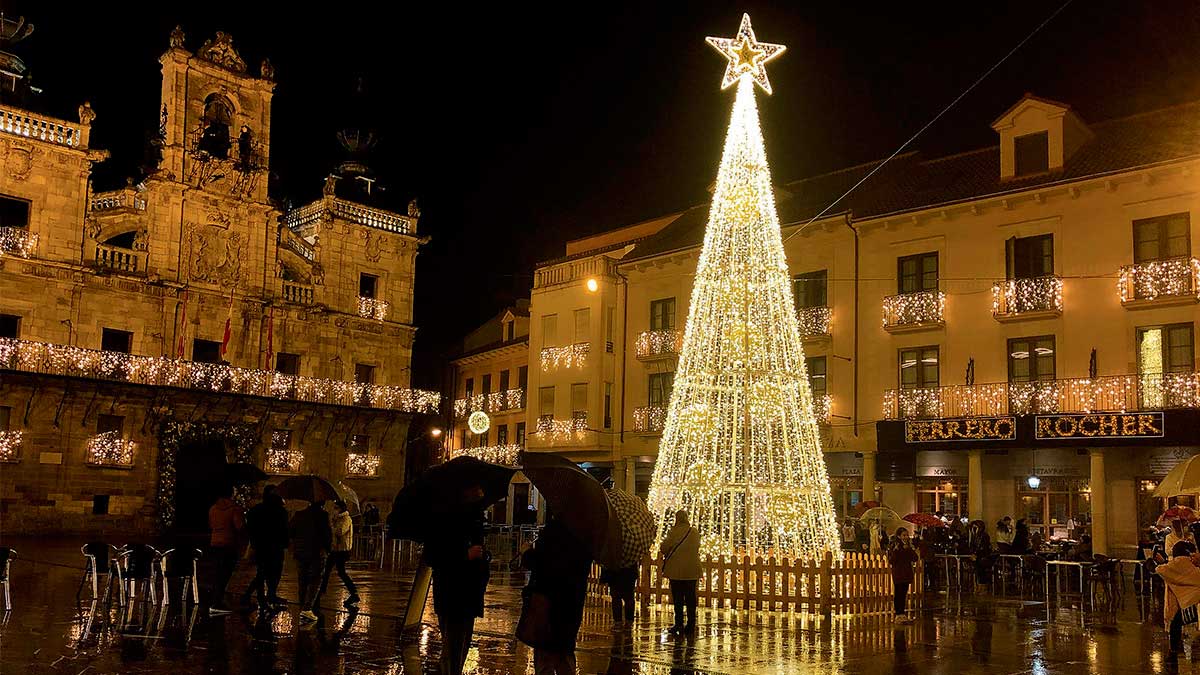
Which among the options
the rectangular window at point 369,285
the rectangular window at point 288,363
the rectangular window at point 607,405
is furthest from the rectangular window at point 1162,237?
the rectangular window at point 288,363

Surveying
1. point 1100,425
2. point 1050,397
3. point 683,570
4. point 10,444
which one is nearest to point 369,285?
point 10,444

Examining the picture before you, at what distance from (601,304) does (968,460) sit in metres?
13.3

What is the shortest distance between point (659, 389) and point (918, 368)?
8.73 meters

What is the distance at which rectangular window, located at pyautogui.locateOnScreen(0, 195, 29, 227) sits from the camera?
31938mm

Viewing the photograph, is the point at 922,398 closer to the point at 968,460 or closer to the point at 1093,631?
the point at 968,460

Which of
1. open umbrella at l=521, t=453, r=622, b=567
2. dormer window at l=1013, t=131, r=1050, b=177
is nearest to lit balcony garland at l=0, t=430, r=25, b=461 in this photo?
open umbrella at l=521, t=453, r=622, b=567

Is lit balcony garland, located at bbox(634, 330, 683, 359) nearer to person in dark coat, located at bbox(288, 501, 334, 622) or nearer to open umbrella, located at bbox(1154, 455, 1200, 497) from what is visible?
open umbrella, located at bbox(1154, 455, 1200, 497)

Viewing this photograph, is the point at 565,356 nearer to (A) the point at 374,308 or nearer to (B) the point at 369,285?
(A) the point at 374,308

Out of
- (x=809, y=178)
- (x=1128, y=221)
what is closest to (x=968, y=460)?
(x=1128, y=221)

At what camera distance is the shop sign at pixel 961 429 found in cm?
2655

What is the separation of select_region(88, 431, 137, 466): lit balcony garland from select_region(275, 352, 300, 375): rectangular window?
5.94m

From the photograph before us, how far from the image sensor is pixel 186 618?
13711mm

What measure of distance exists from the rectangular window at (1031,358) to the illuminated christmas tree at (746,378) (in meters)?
12.5

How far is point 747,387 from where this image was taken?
16.7 metres
